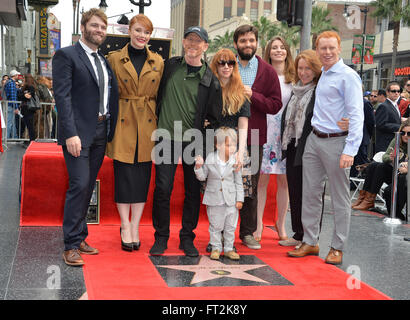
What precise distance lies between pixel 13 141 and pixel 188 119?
1221 centimetres

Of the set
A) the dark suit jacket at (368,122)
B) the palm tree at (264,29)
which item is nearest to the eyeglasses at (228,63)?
the dark suit jacket at (368,122)

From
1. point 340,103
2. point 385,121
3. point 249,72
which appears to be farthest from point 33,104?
point 340,103

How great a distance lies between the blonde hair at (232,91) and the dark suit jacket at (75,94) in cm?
121

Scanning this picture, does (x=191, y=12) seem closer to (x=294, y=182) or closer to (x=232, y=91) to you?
(x=232, y=91)

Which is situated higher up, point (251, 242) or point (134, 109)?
point (134, 109)

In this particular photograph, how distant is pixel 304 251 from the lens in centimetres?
520

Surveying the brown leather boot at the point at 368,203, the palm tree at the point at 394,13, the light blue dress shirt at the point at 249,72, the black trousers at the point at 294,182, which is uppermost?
the palm tree at the point at 394,13

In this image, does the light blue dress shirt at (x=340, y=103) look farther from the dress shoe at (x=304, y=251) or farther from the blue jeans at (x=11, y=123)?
the blue jeans at (x=11, y=123)

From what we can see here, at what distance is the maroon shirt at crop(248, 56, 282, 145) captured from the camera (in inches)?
207

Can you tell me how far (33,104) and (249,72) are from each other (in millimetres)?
9994

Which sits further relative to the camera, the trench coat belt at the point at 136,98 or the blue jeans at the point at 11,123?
the blue jeans at the point at 11,123

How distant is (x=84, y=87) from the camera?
4516 mm

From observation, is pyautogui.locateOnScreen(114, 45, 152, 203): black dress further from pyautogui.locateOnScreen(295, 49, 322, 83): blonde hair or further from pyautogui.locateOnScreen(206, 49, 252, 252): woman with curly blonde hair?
pyautogui.locateOnScreen(295, 49, 322, 83): blonde hair

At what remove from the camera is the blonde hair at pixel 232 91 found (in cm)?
500
